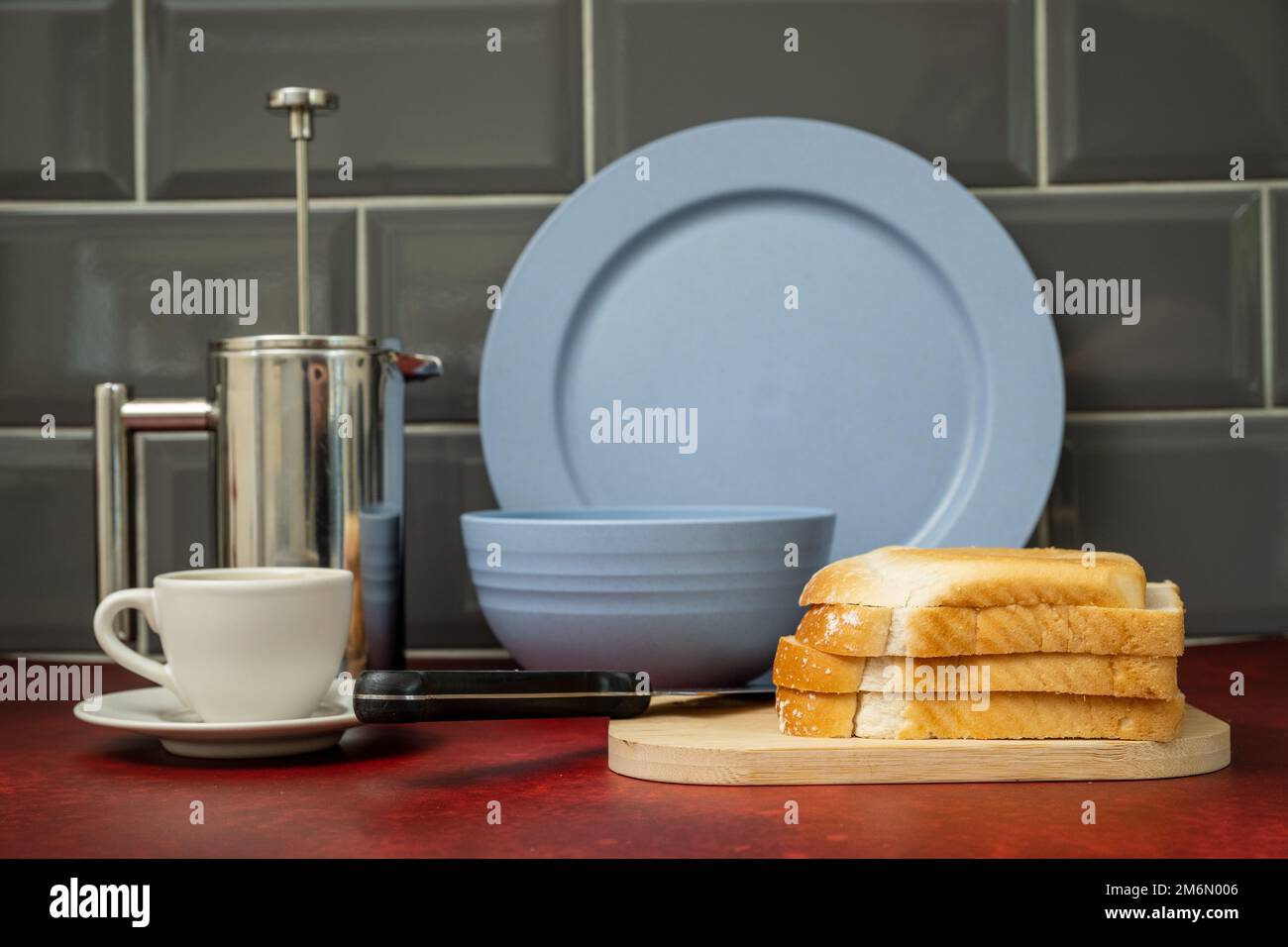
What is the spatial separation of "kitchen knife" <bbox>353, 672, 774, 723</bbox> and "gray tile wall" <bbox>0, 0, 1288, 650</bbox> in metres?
0.47

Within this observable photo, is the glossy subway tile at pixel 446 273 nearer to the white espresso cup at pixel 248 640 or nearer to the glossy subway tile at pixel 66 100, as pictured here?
the glossy subway tile at pixel 66 100

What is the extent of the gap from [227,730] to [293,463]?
0.79ft

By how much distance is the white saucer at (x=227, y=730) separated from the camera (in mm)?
763

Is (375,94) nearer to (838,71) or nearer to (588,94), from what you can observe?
(588,94)

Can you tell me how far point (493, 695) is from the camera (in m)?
0.77

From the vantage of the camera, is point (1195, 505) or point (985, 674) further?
point (1195, 505)

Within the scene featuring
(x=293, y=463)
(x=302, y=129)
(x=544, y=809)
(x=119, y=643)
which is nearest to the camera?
(x=544, y=809)

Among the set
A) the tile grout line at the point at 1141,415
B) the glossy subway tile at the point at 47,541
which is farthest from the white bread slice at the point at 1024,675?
the glossy subway tile at the point at 47,541

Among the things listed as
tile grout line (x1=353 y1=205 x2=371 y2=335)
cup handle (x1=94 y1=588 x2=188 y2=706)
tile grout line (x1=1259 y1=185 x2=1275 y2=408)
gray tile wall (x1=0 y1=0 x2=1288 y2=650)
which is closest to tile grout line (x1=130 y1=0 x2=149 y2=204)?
gray tile wall (x1=0 y1=0 x2=1288 y2=650)

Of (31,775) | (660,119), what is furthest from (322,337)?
(660,119)

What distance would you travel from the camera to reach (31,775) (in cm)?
78

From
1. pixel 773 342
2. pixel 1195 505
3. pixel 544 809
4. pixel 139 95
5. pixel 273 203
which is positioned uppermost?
pixel 139 95

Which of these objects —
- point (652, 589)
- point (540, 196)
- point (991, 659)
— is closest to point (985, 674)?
point (991, 659)

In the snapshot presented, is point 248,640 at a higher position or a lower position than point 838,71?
lower
